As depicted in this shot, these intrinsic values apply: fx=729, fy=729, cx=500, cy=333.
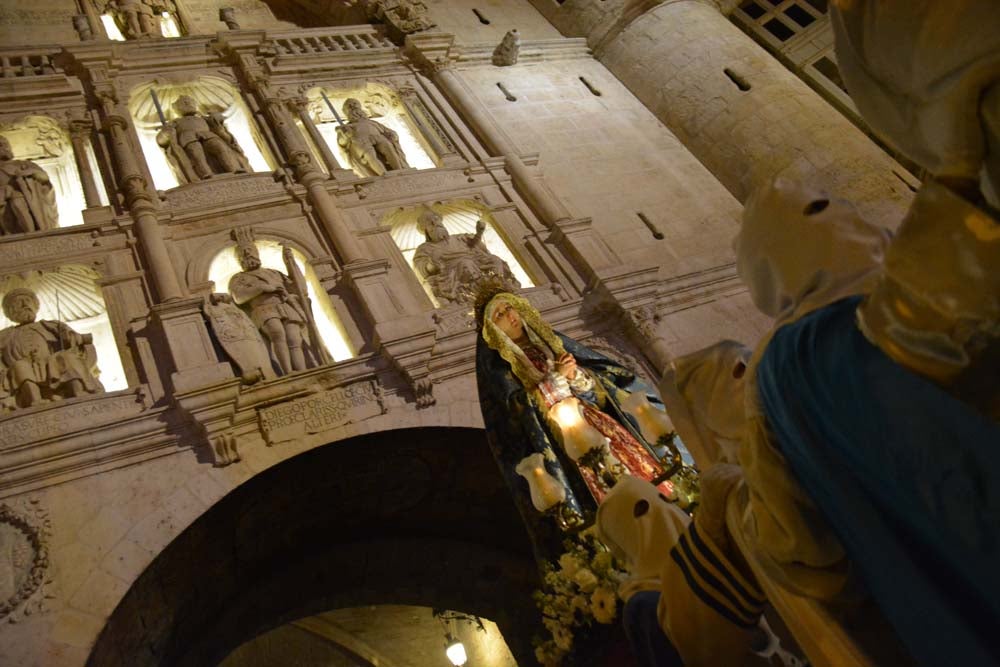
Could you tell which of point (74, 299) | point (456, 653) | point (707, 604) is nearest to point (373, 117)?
point (74, 299)

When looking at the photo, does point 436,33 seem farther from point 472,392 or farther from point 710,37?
point 472,392

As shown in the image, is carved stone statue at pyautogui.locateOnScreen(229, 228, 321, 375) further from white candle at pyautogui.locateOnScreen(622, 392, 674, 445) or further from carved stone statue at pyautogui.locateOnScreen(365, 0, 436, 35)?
carved stone statue at pyautogui.locateOnScreen(365, 0, 436, 35)

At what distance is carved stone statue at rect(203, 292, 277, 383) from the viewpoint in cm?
677

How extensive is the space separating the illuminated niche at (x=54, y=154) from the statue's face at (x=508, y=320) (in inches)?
233

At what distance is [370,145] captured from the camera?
32.4 ft

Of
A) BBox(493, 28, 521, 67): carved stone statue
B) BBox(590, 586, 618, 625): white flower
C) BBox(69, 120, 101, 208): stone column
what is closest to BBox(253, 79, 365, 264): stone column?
BBox(69, 120, 101, 208): stone column

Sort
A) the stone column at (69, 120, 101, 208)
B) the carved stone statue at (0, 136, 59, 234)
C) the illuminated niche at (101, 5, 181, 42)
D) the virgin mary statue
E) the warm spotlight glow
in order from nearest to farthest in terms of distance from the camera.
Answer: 1. the virgin mary statue
2. the carved stone statue at (0, 136, 59, 234)
3. the stone column at (69, 120, 101, 208)
4. the warm spotlight glow
5. the illuminated niche at (101, 5, 181, 42)

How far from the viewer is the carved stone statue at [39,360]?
252 inches

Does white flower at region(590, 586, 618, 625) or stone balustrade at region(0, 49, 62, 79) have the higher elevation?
stone balustrade at region(0, 49, 62, 79)

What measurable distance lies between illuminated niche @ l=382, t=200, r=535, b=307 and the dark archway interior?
8.78 feet

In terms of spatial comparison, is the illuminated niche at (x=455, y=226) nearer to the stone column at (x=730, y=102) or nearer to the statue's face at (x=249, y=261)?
the statue's face at (x=249, y=261)

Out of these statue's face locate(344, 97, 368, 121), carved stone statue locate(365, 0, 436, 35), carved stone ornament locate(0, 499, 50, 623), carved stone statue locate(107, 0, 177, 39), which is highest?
carved stone statue locate(107, 0, 177, 39)

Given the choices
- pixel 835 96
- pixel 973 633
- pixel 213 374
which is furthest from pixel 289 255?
pixel 835 96

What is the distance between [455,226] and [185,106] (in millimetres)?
3989
